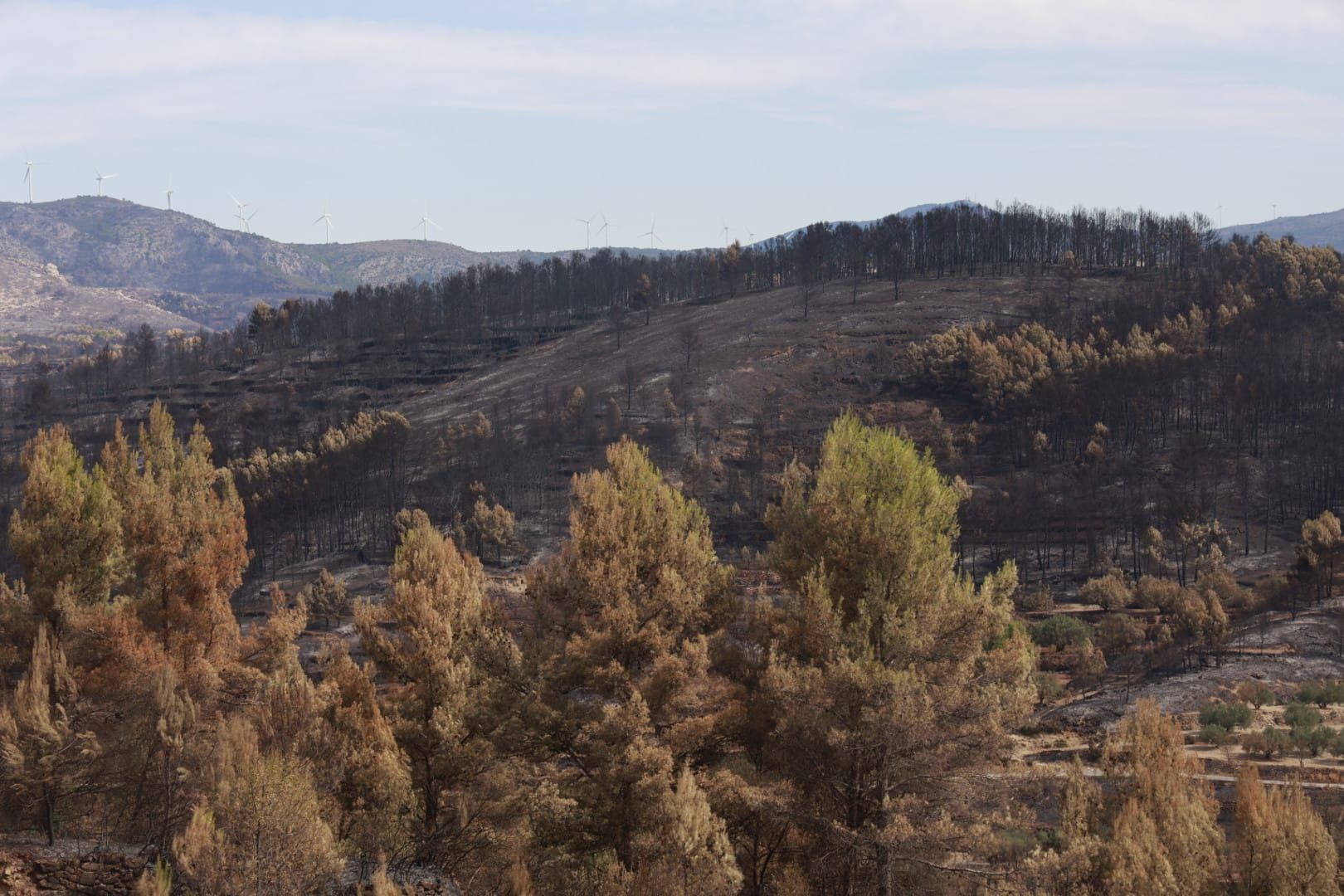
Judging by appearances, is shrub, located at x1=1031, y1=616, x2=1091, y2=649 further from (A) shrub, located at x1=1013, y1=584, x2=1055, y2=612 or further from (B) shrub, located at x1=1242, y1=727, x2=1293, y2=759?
(B) shrub, located at x1=1242, y1=727, x2=1293, y2=759

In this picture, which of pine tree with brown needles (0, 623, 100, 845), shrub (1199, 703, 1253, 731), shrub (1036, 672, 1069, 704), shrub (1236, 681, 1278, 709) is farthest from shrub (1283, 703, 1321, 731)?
pine tree with brown needles (0, 623, 100, 845)

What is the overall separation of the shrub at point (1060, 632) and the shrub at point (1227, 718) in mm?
18544

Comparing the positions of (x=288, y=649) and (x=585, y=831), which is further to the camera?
(x=288, y=649)

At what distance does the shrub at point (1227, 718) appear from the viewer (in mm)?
43250

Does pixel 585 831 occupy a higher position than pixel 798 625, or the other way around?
pixel 798 625

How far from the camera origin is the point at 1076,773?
85.2ft

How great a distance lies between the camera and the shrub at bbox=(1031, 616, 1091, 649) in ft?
210

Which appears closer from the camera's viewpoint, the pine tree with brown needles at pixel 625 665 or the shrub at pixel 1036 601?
the pine tree with brown needles at pixel 625 665

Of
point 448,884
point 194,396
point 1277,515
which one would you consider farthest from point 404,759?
point 194,396

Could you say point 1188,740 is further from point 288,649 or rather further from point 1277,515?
point 1277,515

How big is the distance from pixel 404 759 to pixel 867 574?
13475mm

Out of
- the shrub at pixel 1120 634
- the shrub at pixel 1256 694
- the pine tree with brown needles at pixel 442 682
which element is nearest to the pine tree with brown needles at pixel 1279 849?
the pine tree with brown needles at pixel 442 682

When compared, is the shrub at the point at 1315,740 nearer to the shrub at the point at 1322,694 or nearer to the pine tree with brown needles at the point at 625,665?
the shrub at the point at 1322,694

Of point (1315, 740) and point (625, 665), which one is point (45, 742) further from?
point (1315, 740)
